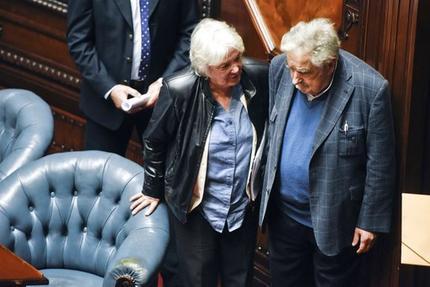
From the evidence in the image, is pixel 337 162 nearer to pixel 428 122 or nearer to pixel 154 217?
pixel 428 122

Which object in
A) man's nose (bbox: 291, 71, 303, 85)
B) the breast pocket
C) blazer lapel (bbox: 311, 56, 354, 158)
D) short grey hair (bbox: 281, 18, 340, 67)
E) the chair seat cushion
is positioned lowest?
the chair seat cushion

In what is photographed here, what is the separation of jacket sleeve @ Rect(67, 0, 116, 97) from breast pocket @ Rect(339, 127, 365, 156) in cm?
111

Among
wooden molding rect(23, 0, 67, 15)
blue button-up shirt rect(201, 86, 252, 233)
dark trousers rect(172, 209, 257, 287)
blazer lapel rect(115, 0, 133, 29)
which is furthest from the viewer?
wooden molding rect(23, 0, 67, 15)

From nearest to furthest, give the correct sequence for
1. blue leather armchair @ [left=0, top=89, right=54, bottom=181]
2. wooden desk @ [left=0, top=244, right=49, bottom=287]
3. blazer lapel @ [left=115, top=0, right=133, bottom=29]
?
wooden desk @ [left=0, top=244, right=49, bottom=287]
blazer lapel @ [left=115, top=0, right=133, bottom=29]
blue leather armchair @ [left=0, top=89, right=54, bottom=181]

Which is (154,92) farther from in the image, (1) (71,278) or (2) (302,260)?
(2) (302,260)

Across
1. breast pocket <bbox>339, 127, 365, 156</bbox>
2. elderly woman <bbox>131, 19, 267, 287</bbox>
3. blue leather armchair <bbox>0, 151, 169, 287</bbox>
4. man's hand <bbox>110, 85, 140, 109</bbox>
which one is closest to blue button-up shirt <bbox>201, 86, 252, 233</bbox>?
elderly woman <bbox>131, 19, 267, 287</bbox>

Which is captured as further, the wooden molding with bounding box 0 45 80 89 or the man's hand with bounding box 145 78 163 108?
the wooden molding with bounding box 0 45 80 89

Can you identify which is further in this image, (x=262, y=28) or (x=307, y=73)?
(x=262, y=28)

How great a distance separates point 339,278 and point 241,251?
1.21ft

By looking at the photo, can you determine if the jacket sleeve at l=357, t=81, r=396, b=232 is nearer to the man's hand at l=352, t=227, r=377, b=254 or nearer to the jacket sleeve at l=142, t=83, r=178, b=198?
the man's hand at l=352, t=227, r=377, b=254

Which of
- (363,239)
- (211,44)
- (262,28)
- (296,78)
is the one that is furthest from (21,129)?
(363,239)

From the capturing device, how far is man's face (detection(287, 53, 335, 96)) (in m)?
3.30

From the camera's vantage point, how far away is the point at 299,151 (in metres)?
3.49

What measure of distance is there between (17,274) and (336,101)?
1138 millimetres
